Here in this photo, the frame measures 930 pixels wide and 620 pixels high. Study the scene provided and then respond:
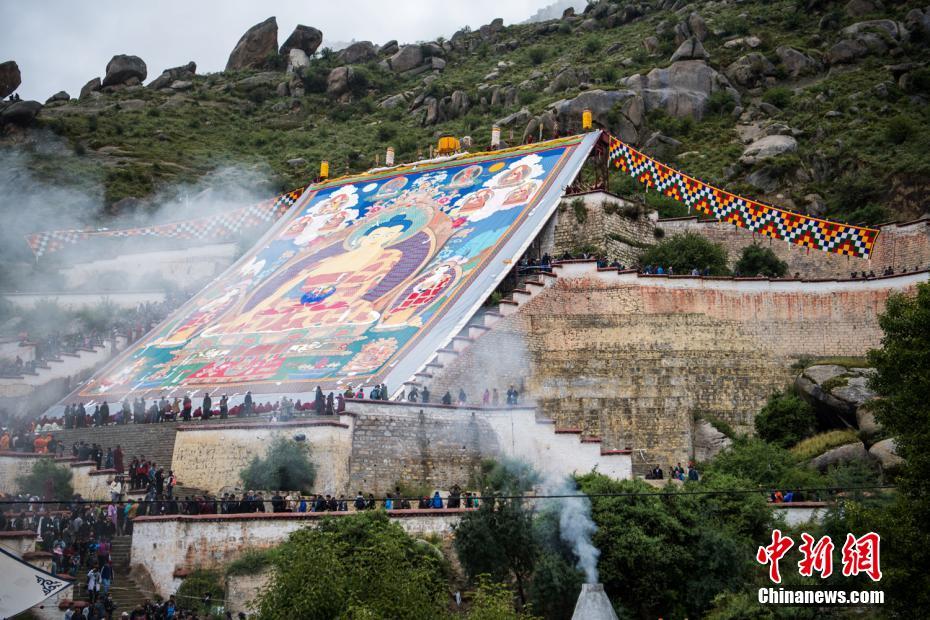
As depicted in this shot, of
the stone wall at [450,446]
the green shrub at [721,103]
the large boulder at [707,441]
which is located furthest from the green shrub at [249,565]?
the green shrub at [721,103]

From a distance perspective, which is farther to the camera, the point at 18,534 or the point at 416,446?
the point at 416,446

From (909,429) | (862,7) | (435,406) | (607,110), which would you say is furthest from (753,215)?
(862,7)

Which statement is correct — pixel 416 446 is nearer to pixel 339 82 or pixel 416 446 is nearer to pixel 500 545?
pixel 500 545

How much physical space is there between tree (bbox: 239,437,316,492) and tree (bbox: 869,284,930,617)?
10739 mm

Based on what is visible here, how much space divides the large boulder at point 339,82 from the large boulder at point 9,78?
18614 mm

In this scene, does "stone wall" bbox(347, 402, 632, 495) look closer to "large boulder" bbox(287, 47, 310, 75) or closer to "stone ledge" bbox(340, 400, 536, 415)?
"stone ledge" bbox(340, 400, 536, 415)

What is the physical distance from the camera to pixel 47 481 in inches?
1129

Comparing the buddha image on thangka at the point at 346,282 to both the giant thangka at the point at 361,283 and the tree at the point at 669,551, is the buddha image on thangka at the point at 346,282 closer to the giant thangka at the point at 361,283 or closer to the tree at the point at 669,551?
the giant thangka at the point at 361,283

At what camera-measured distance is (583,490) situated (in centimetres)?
2411

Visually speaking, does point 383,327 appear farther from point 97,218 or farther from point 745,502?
point 97,218

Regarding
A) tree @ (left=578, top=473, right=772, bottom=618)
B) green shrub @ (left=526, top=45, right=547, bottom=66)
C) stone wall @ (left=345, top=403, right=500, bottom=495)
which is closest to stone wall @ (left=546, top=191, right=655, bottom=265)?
stone wall @ (left=345, top=403, right=500, bottom=495)

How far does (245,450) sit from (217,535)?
3441 mm

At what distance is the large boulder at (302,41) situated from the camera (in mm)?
85125

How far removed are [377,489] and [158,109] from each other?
54.2 meters
